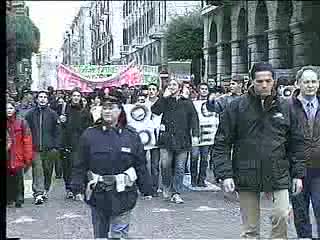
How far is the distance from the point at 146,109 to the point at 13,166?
158 inches

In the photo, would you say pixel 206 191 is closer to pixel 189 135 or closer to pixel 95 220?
pixel 189 135

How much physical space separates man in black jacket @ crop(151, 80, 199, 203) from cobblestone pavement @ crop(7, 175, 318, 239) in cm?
33

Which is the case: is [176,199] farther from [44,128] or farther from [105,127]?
[105,127]

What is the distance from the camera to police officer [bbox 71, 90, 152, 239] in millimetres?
6590

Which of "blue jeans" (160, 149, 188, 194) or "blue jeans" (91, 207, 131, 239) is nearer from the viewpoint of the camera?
"blue jeans" (91, 207, 131, 239)

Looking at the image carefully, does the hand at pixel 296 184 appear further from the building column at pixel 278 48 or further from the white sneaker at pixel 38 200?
the building column at pixel 278 48

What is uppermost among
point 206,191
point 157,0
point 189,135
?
point 157,0

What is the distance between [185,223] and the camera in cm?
1021

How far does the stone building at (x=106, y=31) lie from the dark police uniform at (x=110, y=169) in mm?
71088

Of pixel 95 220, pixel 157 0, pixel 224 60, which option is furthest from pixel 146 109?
pixel 157 0

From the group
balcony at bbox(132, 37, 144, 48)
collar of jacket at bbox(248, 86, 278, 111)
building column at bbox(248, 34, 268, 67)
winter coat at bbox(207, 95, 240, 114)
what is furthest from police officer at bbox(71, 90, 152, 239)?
balcony at bbox(132, 37, 144, 48)

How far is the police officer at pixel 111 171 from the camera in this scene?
6590 millimetres

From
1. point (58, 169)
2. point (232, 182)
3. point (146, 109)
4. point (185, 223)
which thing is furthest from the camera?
point (58, 169)

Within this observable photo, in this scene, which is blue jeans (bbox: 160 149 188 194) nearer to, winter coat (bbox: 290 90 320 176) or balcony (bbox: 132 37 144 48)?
winter coat (bbox: 290 90 320 176)
